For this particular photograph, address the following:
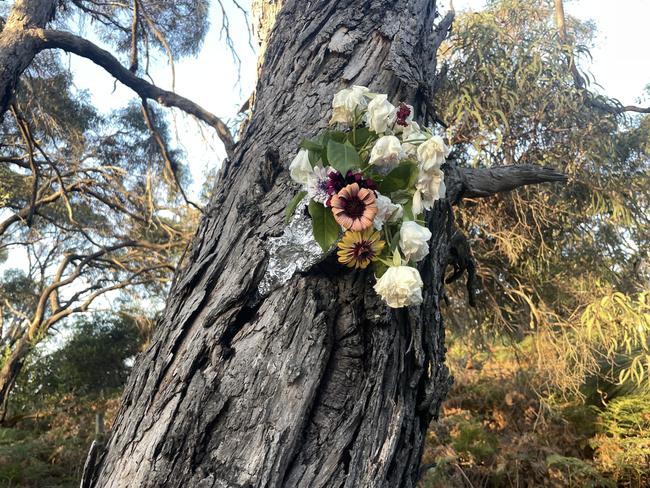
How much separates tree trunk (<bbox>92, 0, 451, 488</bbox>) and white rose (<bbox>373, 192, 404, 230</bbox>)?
13cm

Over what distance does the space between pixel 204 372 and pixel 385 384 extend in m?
0.34

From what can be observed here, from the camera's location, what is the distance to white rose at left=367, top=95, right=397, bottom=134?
0.91 meters

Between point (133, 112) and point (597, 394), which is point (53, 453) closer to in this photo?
point (133, 112)

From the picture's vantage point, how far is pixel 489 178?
1520 millimetres

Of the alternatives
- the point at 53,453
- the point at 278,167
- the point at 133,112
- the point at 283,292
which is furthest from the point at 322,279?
the point at 133,112

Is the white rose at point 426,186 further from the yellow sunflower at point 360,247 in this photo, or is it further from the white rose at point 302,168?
the white rose at point 302,168

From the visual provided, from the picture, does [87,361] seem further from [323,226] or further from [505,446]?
[323,226]

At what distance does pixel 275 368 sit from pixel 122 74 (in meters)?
3.16

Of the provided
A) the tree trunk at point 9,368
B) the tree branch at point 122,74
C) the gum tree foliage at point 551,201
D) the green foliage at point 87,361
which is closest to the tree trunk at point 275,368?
the tree branch at point 122,74

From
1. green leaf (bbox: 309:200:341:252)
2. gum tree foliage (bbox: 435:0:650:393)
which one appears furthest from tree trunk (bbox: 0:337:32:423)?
green leaf (bbox: 309:200:341:252)

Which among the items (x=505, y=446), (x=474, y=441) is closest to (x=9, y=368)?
(x=474, y=441)

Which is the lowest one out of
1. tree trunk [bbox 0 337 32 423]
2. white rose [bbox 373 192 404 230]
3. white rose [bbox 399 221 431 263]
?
tree trunk [bbox 0 337 32 423]

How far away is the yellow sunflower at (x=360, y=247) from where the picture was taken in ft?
2.80

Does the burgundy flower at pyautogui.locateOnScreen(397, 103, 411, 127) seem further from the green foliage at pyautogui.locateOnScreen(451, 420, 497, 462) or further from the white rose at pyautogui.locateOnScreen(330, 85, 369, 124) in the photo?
the green foliage at pyautogui.locateOnScreen(451, 420, 497, 462)
